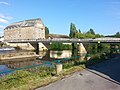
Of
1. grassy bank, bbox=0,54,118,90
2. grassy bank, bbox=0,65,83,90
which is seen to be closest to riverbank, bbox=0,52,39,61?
grassy bank, bbox=0,54,118,90

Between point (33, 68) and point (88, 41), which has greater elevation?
point (88, 41)

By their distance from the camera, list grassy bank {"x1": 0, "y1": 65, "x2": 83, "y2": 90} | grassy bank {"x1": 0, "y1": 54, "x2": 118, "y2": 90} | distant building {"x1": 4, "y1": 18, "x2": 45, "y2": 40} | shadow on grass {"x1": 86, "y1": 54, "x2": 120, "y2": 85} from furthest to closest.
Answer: distant building {"x1": 4, "y1": 18, "x2": 45, "y2": 40}, shadow on grass {"x1": 86, "y1": 54, "x2": 120, "y2": 85}, grassy bank {"x1": 0, "y1": 54, "x2": 118, "y2": 90}, grassy bank {"x1": 0, "y1": 65, "x2": 83, "y2": 90}

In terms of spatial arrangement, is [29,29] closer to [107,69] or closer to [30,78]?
[107,69]

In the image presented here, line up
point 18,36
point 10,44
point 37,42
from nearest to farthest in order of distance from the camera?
point 37,42 < point 10,44 < point 18,36

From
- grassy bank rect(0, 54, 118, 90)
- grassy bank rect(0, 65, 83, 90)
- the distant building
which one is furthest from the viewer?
the distant building

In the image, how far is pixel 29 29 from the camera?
350 feet

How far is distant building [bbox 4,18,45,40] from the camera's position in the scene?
105562 millimetres

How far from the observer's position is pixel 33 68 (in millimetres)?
16656

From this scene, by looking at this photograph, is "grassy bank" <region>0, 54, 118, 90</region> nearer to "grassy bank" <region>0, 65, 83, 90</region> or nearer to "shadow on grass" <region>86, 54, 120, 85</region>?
"grassy bank" <region>0, 65, 83, 90</region>

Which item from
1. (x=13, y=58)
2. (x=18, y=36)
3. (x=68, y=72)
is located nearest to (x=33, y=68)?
(x=68, y=72)

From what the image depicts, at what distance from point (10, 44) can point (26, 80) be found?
3377 inches

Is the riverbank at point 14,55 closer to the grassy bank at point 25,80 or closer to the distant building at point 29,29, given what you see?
the grassy bank at point 25,80

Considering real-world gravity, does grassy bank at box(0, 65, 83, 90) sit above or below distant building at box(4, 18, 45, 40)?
below

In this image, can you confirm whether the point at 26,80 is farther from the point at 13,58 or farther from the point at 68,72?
the point at 13,58
